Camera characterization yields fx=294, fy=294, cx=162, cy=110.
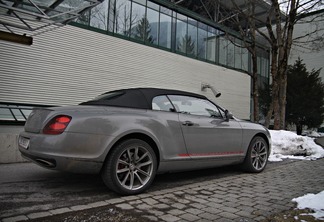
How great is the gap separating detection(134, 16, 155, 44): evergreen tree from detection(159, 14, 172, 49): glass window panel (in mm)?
815

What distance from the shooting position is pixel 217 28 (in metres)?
21.2

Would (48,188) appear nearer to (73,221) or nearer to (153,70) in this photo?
(73,221)

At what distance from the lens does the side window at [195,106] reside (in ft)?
16.2

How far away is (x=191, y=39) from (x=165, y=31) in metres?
2.49

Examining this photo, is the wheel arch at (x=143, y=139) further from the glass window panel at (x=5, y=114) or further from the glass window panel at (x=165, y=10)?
the glass window panel at (x=165, y=10)

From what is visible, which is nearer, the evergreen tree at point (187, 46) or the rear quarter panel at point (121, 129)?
the rear quarter panel at point (121, 129)

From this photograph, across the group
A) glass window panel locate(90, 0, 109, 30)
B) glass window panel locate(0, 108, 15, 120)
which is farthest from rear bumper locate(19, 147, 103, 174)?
glass window panel locate(90, 0, 109, 30)

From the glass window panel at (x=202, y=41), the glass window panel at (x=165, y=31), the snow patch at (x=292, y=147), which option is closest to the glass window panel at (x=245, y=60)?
the glass window panel at (x=202, y=41)

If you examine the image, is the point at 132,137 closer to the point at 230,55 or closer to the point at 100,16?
the point at 100,16

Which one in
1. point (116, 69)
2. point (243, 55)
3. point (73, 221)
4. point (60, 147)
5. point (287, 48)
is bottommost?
point (73, 221)

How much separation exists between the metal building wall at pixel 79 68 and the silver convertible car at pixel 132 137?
7.62 meters

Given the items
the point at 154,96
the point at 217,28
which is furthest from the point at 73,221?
the point at 217,28

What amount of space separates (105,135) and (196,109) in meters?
1.91

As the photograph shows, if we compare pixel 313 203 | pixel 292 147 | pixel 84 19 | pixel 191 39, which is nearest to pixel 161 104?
pixel 313 203
